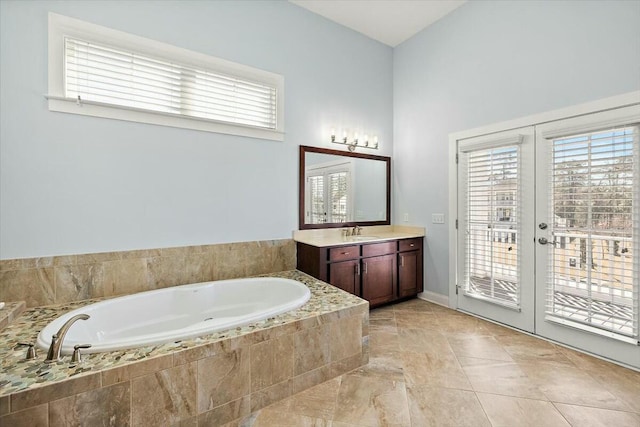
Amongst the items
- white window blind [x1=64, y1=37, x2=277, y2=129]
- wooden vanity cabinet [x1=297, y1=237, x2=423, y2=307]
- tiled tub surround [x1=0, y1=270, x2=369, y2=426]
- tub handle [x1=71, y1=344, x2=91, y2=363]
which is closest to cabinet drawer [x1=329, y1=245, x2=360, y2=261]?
wooden vanity cabinet [x1=297, y1=237, x2=423, y2=307]

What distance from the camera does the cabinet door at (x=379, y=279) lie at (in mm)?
3213

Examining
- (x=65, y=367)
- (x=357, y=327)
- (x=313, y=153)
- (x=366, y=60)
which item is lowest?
(x=357, y=327)

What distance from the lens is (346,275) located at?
3047 millimetres

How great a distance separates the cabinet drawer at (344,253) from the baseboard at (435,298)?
4.10ft

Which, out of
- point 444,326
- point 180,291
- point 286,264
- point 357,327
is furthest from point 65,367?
point 444,326

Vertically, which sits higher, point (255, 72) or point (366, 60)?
point (366, 60)

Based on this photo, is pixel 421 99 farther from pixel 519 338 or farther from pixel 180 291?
pixel 180 291

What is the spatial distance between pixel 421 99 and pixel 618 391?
326 cm

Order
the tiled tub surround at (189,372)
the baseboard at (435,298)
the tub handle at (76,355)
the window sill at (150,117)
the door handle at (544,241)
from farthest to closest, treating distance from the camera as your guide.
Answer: the baseboard at (435,298) < the door handle at (544,241) < the window sill at (150,117) < the tub handle at (76,355) < the tiled tub surround at (189,372)

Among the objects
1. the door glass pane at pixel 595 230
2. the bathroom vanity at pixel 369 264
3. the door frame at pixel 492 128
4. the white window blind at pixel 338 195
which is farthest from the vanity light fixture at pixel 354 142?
the door glass pane at pixel 595 230

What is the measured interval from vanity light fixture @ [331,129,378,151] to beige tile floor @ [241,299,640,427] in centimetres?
224

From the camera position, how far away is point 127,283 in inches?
94.0

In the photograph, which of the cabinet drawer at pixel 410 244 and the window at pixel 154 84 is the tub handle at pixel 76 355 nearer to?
the window at pixel 154 84

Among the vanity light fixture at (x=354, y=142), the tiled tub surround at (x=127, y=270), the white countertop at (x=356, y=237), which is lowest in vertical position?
the tiled tub surround at (x=127, y=270)
